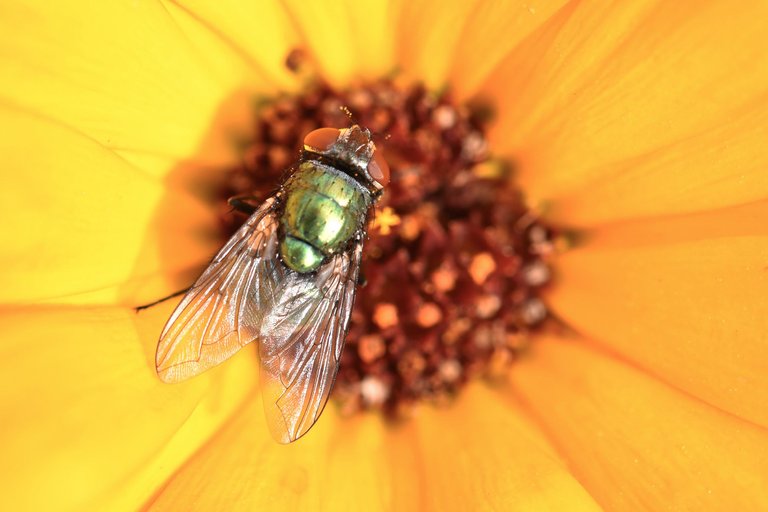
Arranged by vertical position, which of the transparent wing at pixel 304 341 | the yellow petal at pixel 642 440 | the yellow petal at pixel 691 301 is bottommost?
the yellow petal at pixel 642 440

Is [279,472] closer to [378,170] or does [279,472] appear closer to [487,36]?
[378,170]

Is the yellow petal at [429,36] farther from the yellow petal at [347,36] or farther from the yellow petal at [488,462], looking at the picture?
the yellow petal at [488,462]

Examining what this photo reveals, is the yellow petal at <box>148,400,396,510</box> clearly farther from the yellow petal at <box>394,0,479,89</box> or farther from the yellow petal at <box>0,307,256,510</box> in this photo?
the yellow petal at <box>394,0,479,89</box>

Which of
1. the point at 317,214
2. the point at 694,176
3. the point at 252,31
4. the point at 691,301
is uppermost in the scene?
the point at 252,31

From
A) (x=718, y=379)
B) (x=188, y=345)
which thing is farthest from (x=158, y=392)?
(x=718, y=379)

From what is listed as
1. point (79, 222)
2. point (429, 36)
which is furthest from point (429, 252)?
point (79, 222)

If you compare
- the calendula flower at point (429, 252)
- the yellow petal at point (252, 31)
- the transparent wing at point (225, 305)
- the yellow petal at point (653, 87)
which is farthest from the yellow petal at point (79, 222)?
the yellow petal at point (653, 87)

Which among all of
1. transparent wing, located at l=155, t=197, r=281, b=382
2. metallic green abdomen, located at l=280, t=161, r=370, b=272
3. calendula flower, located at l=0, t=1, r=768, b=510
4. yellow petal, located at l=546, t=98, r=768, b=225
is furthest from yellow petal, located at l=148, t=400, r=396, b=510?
yellow petal, located at l=546, t=98, r=768, b=225
